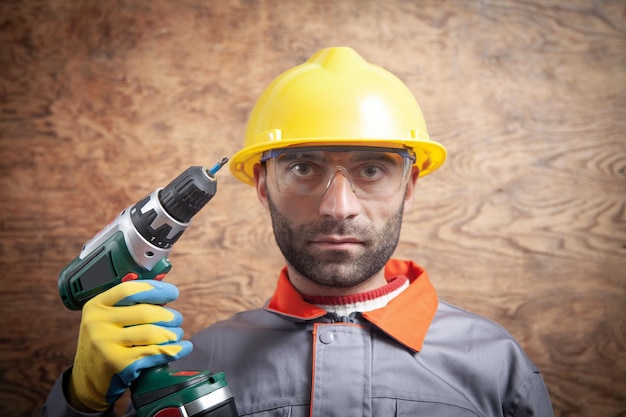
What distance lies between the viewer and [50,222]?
5.36 ft

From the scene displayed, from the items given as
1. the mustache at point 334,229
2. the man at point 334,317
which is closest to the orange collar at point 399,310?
the man at point 334,317

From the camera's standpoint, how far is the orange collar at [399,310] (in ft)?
3.80

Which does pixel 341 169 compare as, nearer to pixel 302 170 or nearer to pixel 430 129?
pixel 302 170

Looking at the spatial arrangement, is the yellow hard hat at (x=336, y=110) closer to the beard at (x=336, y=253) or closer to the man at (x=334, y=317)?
the man at (x=334, y=317)

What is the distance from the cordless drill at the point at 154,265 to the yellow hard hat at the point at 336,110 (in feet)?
0.82

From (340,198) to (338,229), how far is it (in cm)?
8

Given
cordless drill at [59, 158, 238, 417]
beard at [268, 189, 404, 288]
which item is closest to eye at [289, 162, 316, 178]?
beard at [268, 189, 404, 288]

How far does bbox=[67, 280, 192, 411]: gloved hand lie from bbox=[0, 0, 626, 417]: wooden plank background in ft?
1.92

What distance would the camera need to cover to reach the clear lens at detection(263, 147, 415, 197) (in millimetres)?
1188

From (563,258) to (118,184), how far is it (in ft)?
5.31

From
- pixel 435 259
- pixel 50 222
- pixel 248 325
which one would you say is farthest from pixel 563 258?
pixel 50 222

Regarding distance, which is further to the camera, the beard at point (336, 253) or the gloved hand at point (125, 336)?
the beard at point (336, 253)

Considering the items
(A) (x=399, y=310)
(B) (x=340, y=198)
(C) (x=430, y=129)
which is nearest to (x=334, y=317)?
(A) (x=399, y=310)

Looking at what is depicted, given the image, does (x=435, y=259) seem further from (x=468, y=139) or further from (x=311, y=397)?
(x=311, y=397)
